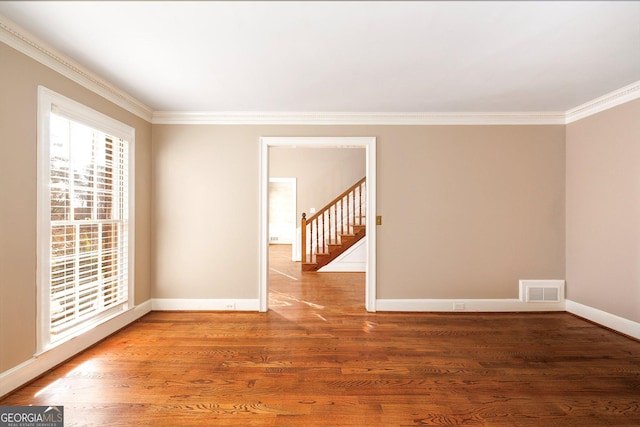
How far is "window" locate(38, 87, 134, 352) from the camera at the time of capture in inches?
97.4

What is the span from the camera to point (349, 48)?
240 centimetres

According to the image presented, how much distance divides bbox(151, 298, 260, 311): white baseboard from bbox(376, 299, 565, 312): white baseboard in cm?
172

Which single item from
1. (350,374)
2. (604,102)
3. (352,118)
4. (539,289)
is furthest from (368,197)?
(604,102)

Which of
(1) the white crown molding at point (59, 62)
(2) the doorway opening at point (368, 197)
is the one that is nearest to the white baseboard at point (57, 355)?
(2) the doorway opening at point (368, 197)

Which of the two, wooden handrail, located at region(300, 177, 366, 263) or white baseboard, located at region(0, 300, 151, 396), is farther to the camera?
wooden handrail, located at region(300, 177, 366, 263)

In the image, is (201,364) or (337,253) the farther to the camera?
(337,253)

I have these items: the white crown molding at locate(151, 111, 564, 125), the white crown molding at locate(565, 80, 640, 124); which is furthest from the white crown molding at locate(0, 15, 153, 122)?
the white crown molding at locate(565, 80, 640, 124)

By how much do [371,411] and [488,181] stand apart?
10.6 feet

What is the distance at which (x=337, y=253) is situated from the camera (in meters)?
6.65

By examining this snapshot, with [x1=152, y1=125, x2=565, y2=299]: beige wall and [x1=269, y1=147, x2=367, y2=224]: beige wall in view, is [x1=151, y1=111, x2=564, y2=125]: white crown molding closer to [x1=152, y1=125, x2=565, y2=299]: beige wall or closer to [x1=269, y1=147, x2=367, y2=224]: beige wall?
[x1=152, y1=125, x2=565, y2=299]: beige wall

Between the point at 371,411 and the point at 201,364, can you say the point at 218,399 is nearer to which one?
the point at 201,364

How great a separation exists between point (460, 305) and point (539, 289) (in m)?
1.06

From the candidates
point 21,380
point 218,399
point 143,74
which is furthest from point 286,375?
point 143,74
